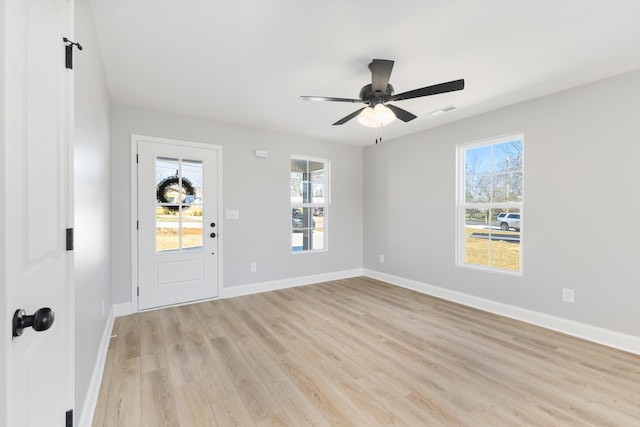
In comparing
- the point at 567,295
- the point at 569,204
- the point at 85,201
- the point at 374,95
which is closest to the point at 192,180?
the point at 85,201

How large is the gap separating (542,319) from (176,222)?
14.6ft

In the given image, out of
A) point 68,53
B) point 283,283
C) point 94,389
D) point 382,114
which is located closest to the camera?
point 68,53

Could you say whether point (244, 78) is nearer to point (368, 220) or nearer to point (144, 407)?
point (144, 407)

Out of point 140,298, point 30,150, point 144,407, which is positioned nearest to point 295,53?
point 30,150

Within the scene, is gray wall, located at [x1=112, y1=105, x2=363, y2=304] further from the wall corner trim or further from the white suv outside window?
the white suv outside window

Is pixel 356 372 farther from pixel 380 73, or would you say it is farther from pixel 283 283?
pixel 283 283

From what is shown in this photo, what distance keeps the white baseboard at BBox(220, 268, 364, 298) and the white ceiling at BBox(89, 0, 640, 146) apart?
253 cm

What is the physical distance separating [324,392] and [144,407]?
1155 millimetres

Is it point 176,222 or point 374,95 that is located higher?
point 374,95

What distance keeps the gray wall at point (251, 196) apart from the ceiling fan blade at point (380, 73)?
7.85 ft

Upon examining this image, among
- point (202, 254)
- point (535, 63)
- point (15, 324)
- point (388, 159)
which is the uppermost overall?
point (535, 63)

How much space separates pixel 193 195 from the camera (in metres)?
3.88

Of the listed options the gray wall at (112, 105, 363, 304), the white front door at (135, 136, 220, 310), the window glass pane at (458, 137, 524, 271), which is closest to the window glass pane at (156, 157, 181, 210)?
the white front door at (135, 136, 220, 310)

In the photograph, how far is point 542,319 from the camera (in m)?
3.15
